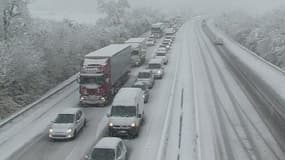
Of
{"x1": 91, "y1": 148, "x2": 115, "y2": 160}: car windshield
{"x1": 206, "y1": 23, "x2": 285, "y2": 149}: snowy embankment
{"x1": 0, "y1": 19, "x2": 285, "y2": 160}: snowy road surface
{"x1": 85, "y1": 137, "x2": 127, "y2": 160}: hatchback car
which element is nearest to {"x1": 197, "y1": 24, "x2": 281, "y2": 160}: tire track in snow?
{"x1": 0, "y1": 19, "x2": 285, "y2": 160}: snowy road surface

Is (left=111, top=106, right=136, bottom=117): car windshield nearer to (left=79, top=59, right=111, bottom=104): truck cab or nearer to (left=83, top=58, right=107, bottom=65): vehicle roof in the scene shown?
(left=79, top=59, right=111, bottom=104): truck cab

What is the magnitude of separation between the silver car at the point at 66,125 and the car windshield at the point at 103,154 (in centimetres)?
577

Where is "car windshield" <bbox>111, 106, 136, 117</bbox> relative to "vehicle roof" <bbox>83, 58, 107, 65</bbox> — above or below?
below

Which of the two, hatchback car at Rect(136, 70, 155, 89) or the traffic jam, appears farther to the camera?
hatchback car at Rect(136, 70, 155, 89)

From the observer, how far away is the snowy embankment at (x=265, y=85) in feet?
97.9

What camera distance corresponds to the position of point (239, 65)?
180ft

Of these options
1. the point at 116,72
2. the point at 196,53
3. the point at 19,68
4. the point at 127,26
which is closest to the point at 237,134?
the point at 116,72

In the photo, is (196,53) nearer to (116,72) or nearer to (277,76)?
(277,76)

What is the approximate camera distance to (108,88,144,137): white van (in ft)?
84.9

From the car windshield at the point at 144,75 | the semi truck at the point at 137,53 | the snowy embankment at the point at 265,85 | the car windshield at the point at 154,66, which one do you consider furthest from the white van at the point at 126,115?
the semi truck at the point at 137,53

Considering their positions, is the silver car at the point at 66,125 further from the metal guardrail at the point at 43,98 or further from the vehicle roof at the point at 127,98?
→ the metal guardrail at the point at 43,98

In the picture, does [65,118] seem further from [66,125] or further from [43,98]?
[43,98]

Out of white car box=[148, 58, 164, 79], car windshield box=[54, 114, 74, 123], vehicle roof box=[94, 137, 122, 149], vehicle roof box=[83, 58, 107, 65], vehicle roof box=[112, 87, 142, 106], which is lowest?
white car box=[148, 58, 164, 79]

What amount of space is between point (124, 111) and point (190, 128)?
4.93 metres
